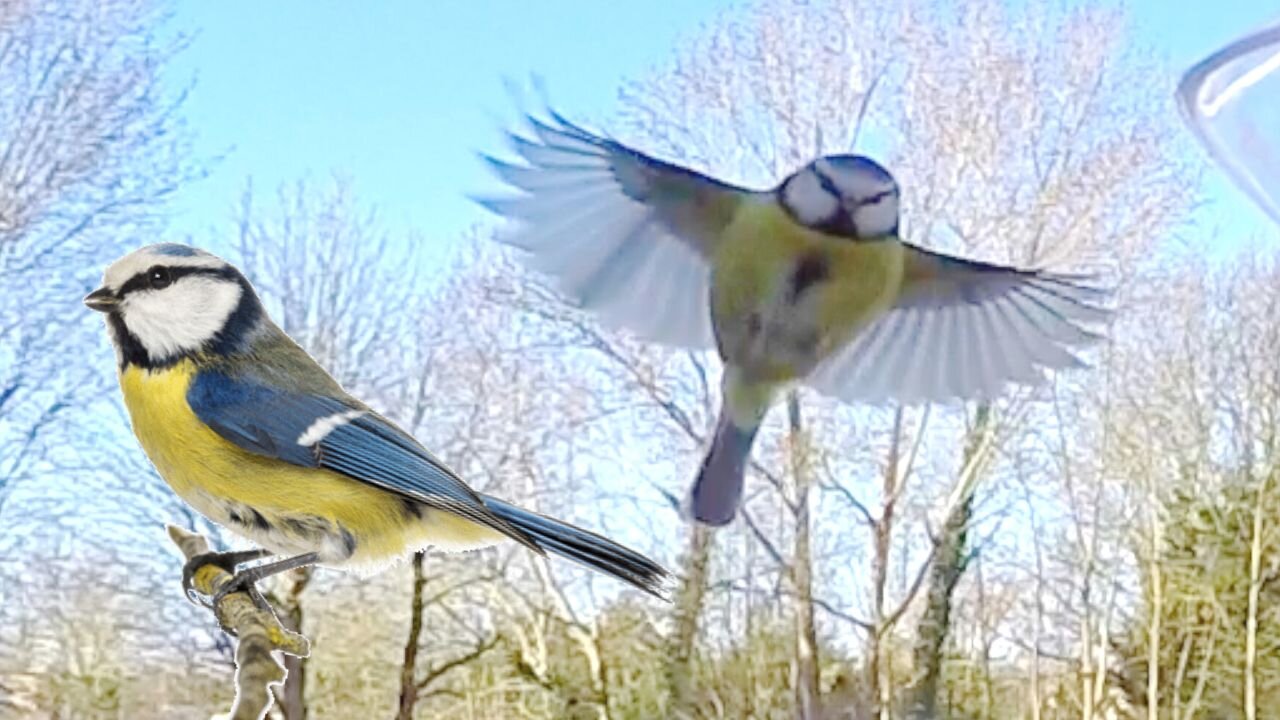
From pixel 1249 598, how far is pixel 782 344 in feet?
4.28

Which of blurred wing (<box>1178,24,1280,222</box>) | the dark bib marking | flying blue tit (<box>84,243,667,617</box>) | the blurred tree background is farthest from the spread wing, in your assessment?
the blurred tree background

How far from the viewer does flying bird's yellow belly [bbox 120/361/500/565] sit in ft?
1.64

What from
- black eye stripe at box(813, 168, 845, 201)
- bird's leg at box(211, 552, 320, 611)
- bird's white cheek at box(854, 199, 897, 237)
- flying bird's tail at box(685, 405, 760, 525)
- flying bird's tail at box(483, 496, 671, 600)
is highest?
black eye stripe at box(813, 168, 845, 201)

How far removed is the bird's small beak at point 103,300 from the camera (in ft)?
1.63

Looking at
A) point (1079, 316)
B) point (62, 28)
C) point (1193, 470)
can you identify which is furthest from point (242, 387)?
point (1193, 470)

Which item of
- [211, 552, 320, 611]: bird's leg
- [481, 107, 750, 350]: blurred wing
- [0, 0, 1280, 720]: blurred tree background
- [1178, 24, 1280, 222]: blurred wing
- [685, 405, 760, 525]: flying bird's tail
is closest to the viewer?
[1178, 24, 1280, 222]: blurred wing

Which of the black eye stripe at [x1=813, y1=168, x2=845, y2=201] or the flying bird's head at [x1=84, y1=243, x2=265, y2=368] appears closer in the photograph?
the flying bird's head at [x1=84, y1=243, x2=265, y2=368]

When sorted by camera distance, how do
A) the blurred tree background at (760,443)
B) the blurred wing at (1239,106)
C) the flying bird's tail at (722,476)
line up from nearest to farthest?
the blurred wing at (1239,106)
the flying bird's tail at (722,476)
the blurred tree background at (760,443)

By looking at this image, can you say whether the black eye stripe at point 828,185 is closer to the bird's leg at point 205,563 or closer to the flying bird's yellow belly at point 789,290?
the flying bird's yellow belly at point 789,290

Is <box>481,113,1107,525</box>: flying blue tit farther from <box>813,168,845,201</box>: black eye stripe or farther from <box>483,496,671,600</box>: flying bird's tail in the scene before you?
<box>483,496,671,600</box>: flying bird's tail

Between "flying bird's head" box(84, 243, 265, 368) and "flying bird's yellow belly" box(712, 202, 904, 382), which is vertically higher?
"flying bird's yellow belly" box(712, 202, 904, 382)

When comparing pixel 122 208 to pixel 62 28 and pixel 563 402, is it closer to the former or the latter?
pixel 62 28

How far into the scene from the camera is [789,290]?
880 mm

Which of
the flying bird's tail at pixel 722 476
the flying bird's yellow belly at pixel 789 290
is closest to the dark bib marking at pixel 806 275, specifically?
the flying bird's yellow belly at pixel 789 290
